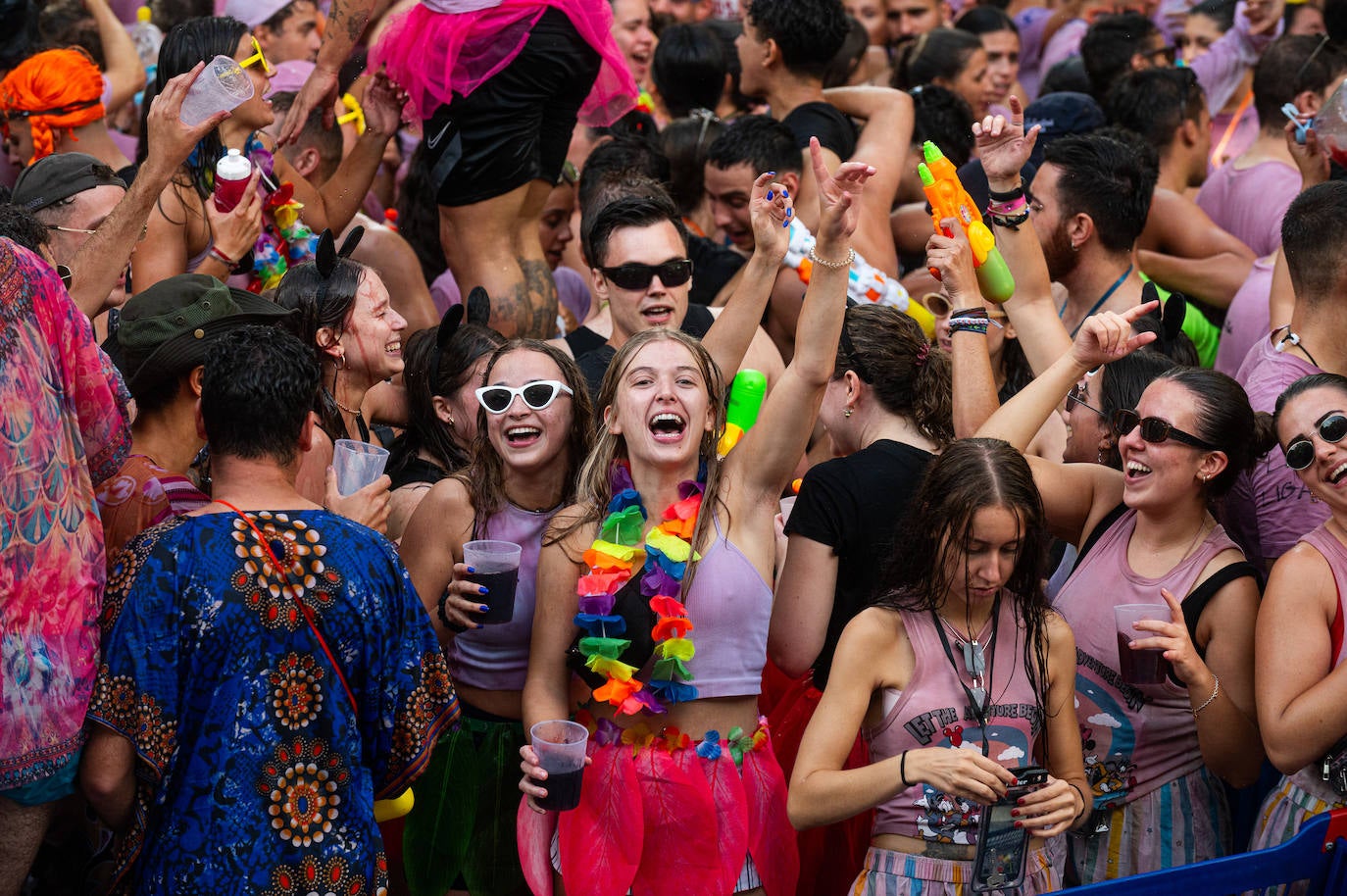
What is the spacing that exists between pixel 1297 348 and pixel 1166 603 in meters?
1.13

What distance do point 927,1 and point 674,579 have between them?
21.5 feet

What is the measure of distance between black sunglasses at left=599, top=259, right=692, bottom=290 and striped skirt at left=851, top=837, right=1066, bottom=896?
1.85m

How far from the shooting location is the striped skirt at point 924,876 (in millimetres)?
3023

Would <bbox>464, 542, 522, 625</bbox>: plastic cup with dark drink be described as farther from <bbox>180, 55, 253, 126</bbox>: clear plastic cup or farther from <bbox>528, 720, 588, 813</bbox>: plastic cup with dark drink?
<bbox>180, 55, 253, 126</bbox>: clear plastic cup

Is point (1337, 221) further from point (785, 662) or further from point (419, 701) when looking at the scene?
point (419, 701)

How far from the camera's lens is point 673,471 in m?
3.36

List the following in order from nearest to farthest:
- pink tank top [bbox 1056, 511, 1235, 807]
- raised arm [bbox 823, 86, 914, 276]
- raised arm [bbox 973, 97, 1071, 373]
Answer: pink tank top [bbox 1056, 511, 1235, 807] < raised arm [bbox 973, 97, 1071, 373] < raised arm [bbox 823, 86, 914, 276]

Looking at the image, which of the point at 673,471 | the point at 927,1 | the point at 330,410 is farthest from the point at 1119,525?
the point at 927,1

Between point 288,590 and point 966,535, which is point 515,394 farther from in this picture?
point 966,535

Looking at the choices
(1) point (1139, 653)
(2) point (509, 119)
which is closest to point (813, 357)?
(1) point (1139, 653)

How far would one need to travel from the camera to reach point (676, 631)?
10.4ft

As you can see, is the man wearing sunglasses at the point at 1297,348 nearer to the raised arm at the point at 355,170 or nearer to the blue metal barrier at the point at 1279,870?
the blue metal barrier at the point at 1279,870

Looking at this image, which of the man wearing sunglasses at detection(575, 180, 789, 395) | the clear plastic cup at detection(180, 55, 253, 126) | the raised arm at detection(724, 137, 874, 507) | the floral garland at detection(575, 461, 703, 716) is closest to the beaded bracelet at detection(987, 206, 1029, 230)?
the man wearing sunglasses at detection(575, 180, 789, 395)

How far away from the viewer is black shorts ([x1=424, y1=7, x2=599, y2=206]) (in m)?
4.96
